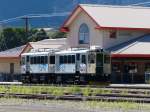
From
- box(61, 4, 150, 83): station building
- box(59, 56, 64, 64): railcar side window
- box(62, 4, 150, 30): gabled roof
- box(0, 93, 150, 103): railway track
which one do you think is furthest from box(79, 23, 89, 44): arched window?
box(0, 93, 150, 103): railway track

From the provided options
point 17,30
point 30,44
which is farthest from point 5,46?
point 30,44

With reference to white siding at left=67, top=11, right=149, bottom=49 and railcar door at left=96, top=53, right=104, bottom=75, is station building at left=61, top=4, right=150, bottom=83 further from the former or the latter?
railcar door at left=96, top=53, right=104, bottom=75

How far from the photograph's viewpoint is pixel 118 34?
201ft

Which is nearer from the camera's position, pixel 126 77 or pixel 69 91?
pixel 69 91

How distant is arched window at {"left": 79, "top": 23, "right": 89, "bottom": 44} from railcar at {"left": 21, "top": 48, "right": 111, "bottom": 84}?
28.8ft

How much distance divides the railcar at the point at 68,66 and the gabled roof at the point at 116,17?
326 inches

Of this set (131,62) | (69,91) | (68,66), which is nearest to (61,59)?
(68,66)

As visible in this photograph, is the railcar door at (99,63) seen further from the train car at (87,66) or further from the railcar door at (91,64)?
the railcar door at (91,64)

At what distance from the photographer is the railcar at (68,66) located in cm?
4681

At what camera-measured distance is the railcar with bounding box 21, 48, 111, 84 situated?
4681cm

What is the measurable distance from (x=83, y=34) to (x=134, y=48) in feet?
26.3

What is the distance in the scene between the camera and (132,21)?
202 feet

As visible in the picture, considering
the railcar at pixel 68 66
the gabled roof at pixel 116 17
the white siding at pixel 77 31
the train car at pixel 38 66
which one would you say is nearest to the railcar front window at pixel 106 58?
the railcar at pixel 68 66

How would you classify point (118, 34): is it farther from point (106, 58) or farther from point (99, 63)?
point (99, 63)
